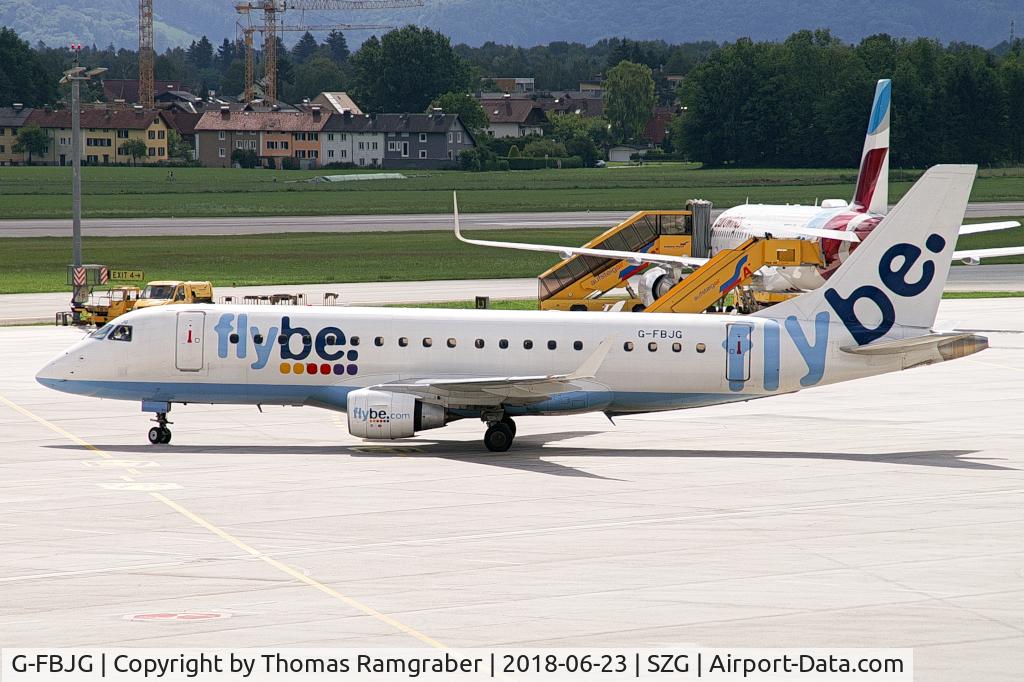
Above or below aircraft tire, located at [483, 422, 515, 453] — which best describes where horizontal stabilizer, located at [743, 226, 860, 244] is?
above

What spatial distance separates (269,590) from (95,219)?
437 ft

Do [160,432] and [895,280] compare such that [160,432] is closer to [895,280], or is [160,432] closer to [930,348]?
[895,280]

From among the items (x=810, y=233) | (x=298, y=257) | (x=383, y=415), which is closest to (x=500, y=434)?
(x=383, y=415)

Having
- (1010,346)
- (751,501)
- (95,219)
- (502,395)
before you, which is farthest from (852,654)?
(95,219)

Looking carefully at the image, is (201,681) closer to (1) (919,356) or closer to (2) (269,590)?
(2) (269,590)

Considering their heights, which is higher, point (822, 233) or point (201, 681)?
point (822, 233)

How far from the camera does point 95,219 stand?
151125 millimetres

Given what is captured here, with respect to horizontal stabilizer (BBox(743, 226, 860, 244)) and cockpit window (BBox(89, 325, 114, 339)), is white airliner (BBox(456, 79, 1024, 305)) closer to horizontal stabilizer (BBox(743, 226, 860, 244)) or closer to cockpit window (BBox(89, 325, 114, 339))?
horizontal stabilizer (BBox(743, 226, 860, 244))

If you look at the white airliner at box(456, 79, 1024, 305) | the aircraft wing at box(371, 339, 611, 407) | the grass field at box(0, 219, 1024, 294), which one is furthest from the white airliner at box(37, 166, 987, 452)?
the grass field at box(0, 219, 1024, 294)

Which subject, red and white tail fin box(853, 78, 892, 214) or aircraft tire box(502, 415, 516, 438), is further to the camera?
red and white tail fin box(853, 78, 892, 214)

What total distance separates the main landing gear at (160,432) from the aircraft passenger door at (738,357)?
52.6 feet

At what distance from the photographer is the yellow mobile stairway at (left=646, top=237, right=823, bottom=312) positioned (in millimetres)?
65125

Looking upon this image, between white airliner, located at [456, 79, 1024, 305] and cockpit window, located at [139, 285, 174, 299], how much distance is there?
15.2 metres

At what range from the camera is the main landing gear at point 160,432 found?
41.8 metres
